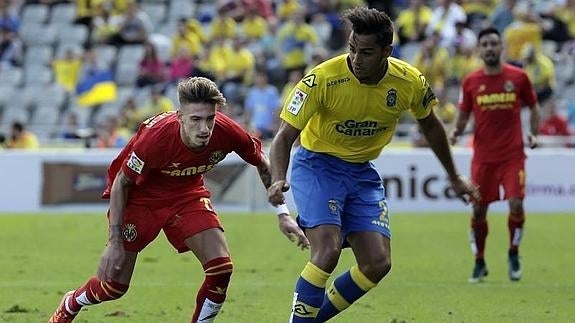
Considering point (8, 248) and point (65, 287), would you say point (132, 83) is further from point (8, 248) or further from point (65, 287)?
point (65, 287)

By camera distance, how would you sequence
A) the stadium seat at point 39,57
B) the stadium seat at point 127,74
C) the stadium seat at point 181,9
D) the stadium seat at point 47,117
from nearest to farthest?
the stadium seat at point 47,117 < the stadium seat at point 127,74 < the stadium seat at point 39,57 < the stadium seat at point 181,9

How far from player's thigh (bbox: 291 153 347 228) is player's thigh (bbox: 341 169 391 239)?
0.30 ft

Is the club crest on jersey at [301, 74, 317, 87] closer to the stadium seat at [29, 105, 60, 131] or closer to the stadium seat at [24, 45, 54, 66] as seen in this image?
the stadium seat at [29, 105, 60, 131]

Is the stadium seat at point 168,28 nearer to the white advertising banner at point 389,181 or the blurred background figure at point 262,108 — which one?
the blurred background figure at point 262,108

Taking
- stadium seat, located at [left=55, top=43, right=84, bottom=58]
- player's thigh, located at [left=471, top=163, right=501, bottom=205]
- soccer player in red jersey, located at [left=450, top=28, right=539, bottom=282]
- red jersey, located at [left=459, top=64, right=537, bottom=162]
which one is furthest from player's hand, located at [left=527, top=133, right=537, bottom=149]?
stadium seat, located at [left=55, top=43, right=84, bottom=58]

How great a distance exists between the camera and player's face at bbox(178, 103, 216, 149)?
8289 mm

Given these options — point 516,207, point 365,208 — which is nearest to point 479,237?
point 516,207

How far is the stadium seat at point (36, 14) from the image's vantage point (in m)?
30.0

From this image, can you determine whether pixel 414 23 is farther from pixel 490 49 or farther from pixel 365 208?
pixel 365 208

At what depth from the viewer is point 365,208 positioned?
8719 mm

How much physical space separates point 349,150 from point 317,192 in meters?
0.39

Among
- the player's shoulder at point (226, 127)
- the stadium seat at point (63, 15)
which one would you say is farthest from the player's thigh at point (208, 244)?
the stadium seat at point (63, 15)

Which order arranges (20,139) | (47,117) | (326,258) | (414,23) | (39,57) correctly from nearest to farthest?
(326,258)
(20,139)
(414,23)
(47,117)
(39,57)

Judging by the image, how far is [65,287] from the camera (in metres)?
12.6
